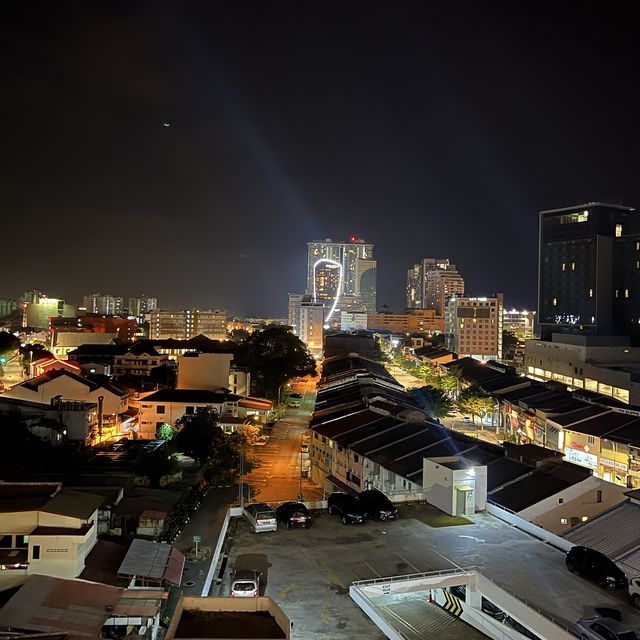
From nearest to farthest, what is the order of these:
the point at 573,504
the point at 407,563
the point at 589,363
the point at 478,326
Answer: the point at 407,563 → the point at 573,504 → the point at 589,363 → the point at 478,326

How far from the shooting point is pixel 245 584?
5359mm

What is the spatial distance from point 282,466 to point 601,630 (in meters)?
13.5

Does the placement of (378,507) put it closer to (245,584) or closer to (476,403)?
(245,584)

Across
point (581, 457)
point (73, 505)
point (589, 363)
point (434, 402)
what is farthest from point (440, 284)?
point (73, 505)

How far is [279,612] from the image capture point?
12.9 ft

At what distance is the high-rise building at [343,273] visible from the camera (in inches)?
4759

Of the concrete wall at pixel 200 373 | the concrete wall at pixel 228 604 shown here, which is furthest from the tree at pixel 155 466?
the concrete wall at pixel 200 373

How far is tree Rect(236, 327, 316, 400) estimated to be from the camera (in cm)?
3047

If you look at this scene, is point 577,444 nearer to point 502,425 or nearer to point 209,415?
point 502,425

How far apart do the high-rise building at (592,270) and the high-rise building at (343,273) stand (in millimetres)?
68648

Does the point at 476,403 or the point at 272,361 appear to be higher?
the point at 272,361

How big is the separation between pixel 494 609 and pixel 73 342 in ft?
142

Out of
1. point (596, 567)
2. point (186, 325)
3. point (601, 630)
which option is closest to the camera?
point (601, 630)

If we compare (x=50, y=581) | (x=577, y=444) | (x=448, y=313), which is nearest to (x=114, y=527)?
(x=50, y=581)
